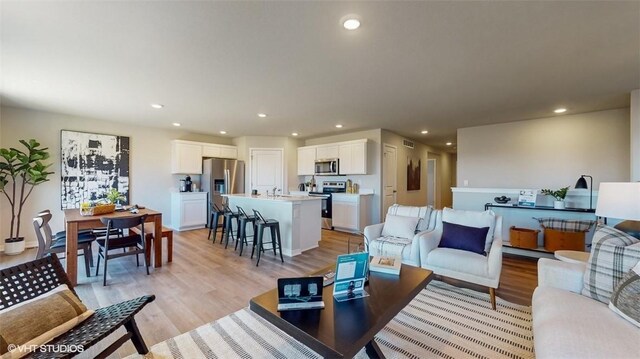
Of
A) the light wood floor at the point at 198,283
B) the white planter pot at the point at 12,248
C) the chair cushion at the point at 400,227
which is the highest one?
the chair cushion at the point at 400,227

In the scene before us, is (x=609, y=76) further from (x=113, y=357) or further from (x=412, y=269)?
(x=113, y=357)

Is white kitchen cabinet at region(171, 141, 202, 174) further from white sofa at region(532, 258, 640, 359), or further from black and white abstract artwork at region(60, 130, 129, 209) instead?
white sofa at region(532, 258, 640, 359)

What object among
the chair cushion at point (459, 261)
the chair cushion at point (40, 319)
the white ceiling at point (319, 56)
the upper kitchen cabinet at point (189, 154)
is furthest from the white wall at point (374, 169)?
the chair cushion at point (40, 319)

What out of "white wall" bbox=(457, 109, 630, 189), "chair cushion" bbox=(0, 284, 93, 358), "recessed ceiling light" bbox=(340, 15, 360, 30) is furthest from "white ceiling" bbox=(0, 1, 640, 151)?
"chair cushion" bbox=(0, 284, 93, 358)

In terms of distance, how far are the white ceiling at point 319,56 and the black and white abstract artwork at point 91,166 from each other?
0.82 m

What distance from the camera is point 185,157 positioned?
244 inches

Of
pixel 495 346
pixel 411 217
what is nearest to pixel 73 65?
pixel 411 217

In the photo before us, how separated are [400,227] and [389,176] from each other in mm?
3285

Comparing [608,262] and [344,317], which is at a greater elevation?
[608,262]

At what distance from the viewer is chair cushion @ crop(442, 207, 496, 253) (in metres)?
2.80

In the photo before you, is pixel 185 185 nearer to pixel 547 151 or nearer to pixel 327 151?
pixel 327 151

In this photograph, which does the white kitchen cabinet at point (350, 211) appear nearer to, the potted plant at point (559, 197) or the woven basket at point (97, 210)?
the potted plant at point (559, 197)

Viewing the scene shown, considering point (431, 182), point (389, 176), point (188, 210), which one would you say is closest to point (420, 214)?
point (389, 176)

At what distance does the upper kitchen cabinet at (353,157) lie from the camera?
19.5ft
